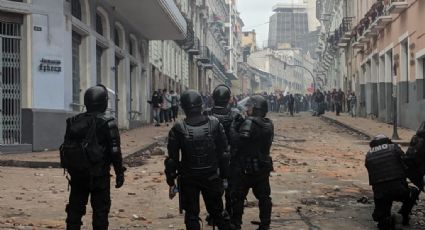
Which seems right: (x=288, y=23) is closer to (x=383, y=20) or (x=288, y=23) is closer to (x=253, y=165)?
(x=383, y=20)

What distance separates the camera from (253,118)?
673cm

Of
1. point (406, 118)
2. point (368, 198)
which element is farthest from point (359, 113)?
point (368, 198)

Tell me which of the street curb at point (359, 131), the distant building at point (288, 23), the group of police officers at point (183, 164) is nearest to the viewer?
the group of police officers at point (183, 164)

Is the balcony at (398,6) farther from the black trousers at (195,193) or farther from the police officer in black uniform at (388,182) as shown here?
the black trousers at (195,193)

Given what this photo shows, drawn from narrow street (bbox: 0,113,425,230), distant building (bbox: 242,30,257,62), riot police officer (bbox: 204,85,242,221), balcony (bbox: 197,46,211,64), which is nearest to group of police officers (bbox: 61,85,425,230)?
riot police officer (bbox: 204,85,242,221)

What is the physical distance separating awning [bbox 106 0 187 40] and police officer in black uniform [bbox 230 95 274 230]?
14.2 metres

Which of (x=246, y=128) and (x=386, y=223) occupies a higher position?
(x=246, y=128)

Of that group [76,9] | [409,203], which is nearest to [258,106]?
[409,203]

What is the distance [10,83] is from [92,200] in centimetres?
944

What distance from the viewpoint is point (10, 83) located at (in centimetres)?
1433

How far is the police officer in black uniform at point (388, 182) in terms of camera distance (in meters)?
6.82

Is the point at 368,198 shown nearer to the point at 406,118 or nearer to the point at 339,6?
the point at 406,118

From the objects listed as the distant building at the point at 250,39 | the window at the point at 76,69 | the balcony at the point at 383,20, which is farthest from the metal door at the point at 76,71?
the distant building at the point at 250,39

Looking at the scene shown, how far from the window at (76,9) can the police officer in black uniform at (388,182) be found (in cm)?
1175
